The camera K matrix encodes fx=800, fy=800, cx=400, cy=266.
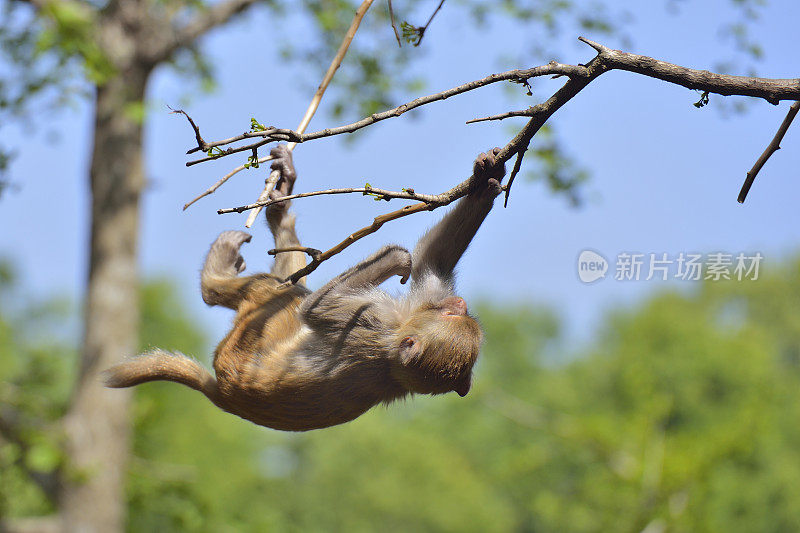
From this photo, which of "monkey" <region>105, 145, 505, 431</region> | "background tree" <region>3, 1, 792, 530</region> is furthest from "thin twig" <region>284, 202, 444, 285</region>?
"background tree" <region>3, 1, 792, 530</region>

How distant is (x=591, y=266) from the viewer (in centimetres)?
439

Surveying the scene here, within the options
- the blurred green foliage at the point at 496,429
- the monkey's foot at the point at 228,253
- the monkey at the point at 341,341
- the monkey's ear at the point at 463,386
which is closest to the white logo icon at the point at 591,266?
the monkey at the point at 341,341

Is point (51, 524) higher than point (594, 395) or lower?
lower

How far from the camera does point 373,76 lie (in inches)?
348

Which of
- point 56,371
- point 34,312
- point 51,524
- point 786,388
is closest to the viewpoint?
point 51,524

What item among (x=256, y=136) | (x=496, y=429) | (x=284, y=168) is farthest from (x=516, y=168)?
(x=496, y=429)

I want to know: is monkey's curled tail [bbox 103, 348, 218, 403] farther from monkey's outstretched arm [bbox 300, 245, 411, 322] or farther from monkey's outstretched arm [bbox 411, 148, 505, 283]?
monkey's outstretched arm [bbox 411, 148, 505, 283]

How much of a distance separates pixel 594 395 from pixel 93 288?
35.1m

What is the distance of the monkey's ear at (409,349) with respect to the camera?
12.5ft

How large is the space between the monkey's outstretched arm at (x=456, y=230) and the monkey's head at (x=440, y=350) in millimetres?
222

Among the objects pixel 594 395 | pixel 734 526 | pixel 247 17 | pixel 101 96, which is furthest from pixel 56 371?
pixel 594 395

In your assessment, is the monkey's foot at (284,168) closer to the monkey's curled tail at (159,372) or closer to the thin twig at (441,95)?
the monkey's curled tail at (159,372)

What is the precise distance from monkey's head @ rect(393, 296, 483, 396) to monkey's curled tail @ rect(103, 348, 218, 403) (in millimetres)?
1032

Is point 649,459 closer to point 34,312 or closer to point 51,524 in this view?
point 51,524
